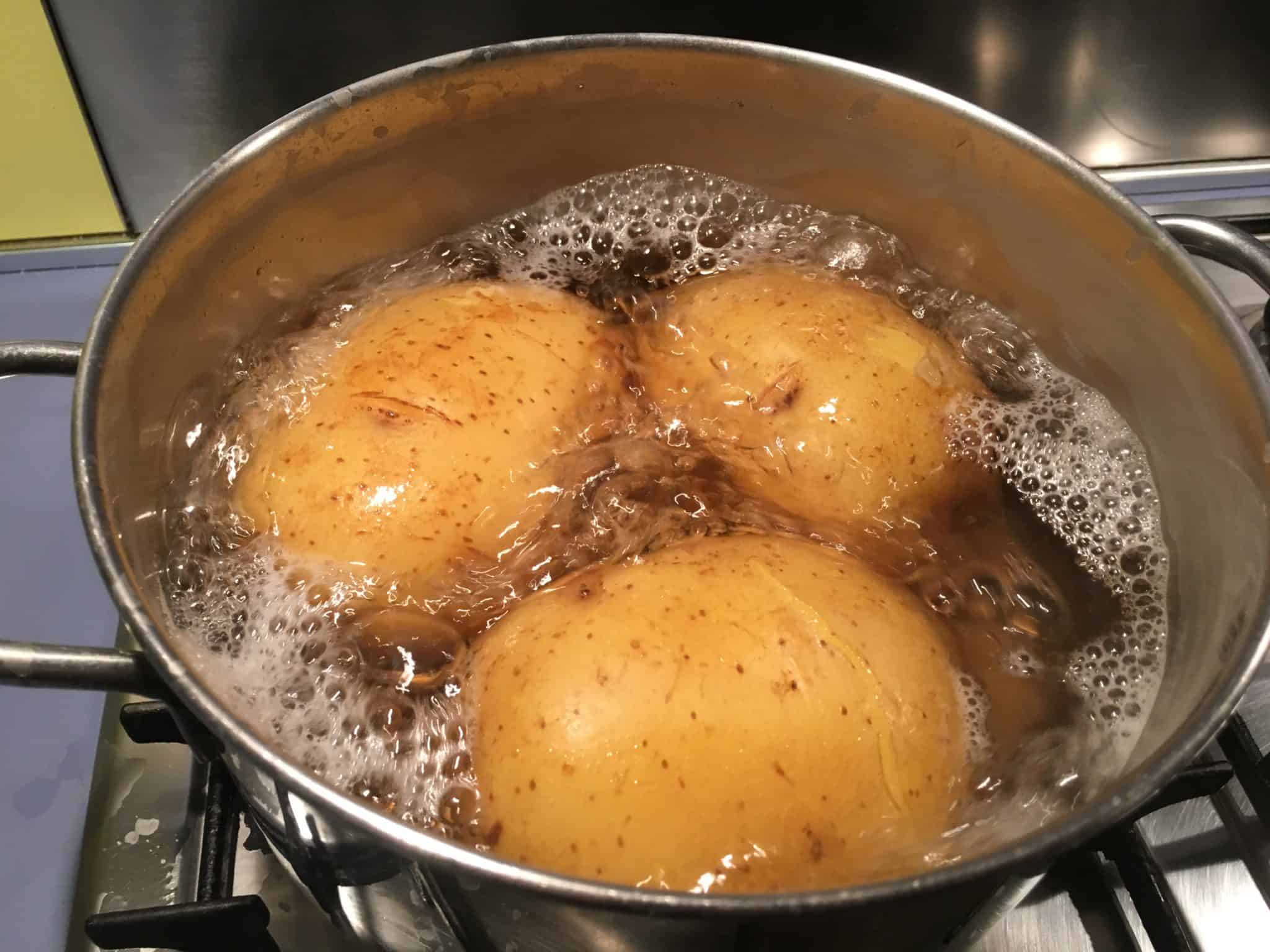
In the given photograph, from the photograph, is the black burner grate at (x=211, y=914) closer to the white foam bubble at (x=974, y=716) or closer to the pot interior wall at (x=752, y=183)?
the pot interior wall at (x=752, y=183)

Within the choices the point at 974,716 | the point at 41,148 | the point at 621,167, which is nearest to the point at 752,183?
the point at 621,167

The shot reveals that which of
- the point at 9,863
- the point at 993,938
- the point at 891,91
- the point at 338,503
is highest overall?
the point at 891,91

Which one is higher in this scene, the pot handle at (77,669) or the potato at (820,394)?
the pot handle at (77,669)

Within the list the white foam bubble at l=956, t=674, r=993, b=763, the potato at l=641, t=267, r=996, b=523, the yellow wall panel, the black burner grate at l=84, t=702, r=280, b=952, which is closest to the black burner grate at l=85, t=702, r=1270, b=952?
the black burner grate at l=84, t=702, r=280, b=952

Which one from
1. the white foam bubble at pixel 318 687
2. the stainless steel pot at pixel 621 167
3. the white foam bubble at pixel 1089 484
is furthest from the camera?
the white foam bubble at pixel 1089 484

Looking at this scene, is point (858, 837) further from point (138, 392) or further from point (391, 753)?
point (138, 392)

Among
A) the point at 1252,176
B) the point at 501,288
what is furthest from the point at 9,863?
the point at 1252,176

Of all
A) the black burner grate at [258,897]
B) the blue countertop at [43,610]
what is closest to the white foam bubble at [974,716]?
the black burner grate at [258,897]
